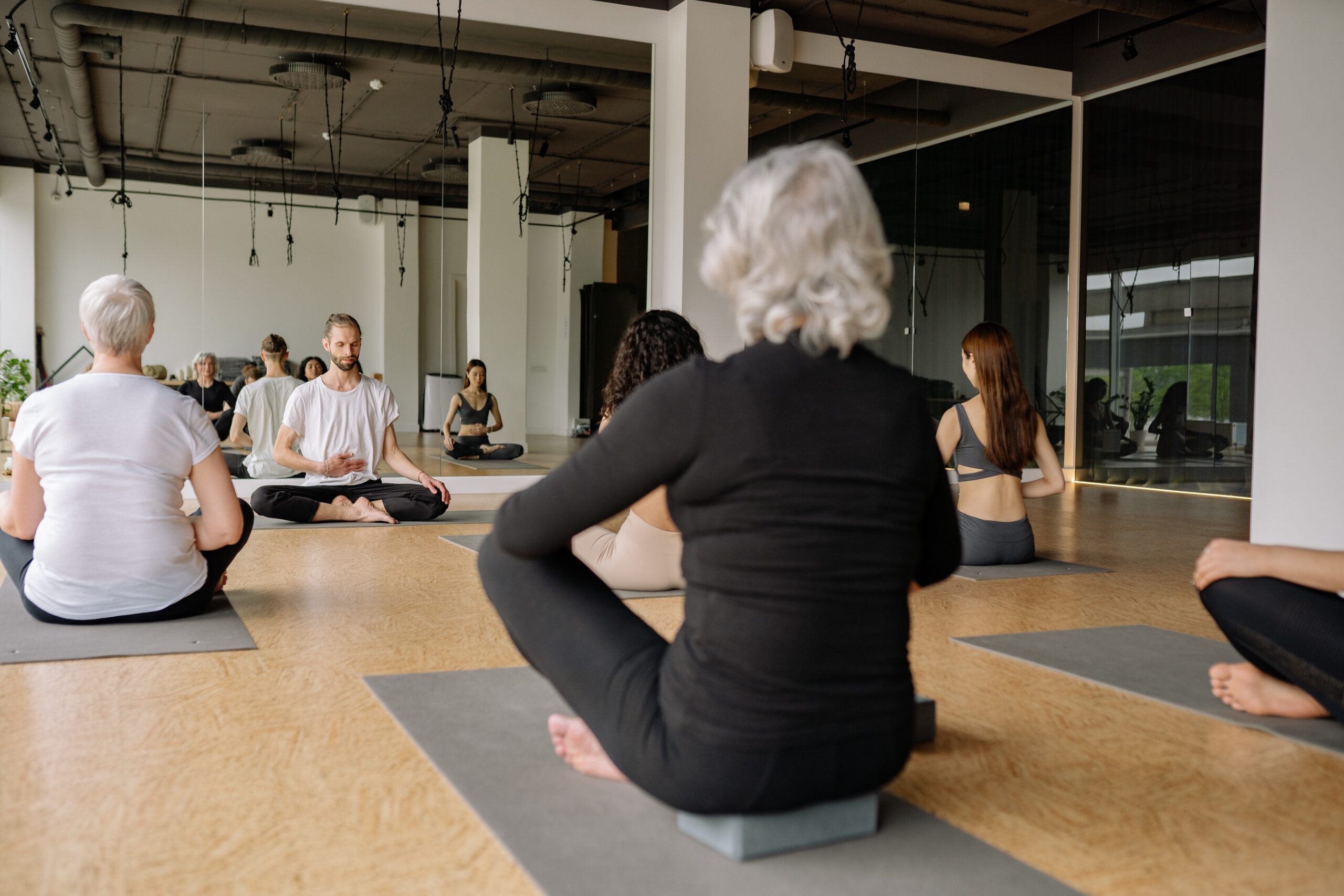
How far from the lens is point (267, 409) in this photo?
646 centimetres

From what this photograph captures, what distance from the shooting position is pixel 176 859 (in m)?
1.51

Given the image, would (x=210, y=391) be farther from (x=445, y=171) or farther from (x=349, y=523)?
(x=349, y=523)

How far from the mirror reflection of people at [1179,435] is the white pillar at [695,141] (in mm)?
3399

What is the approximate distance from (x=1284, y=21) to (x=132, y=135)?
6622mm

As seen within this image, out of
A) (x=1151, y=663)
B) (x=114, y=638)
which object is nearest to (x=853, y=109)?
(x=1151, y=663)

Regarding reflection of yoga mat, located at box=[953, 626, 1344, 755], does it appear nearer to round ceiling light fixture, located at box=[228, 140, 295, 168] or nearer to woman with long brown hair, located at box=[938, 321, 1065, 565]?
woman with long brown hair, located at box=[938, 321, 1065, 565]

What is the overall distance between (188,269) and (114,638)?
511 cm

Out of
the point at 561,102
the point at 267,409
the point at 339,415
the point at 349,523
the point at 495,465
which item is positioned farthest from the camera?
the point at 561,102

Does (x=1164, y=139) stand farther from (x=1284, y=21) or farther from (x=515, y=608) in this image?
(x=515, y=608)

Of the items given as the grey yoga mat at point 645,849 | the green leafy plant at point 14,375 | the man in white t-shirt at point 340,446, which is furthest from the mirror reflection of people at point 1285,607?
the green leafy plant at point 14,375

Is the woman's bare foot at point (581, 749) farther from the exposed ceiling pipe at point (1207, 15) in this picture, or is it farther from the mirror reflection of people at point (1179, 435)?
the mirror reflection of people at point (1179, 435)

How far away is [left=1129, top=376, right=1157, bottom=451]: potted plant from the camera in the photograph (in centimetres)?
855

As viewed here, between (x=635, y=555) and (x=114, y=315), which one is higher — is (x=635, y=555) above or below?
below

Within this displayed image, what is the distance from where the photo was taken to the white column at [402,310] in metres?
7.96
